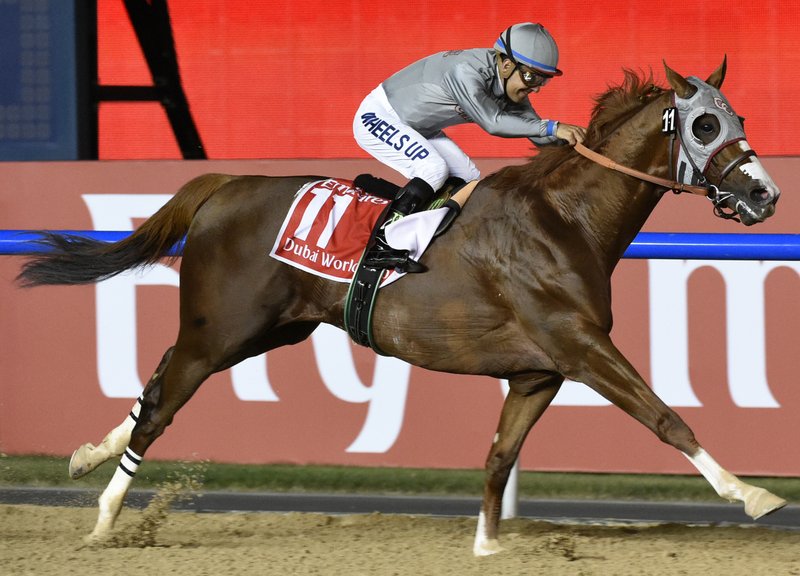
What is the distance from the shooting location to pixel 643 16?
7223mm

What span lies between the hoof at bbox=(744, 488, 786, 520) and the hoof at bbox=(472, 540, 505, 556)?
0.97 m

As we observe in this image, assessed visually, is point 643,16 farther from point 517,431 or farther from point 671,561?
point 671,561

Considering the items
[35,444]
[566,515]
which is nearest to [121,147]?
[35,444]

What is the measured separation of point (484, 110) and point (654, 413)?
127 centimetres

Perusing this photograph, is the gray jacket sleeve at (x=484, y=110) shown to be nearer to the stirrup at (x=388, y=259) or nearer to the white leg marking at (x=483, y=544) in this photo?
the stirrup at (x=388, y=259)

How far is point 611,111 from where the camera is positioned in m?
4.78

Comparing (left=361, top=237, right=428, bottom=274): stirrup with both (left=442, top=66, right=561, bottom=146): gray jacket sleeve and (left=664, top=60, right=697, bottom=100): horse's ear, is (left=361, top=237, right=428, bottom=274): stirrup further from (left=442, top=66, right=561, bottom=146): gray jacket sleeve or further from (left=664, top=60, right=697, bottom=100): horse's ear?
(left=664, top=60, right=697, bottom=100): horse's ear

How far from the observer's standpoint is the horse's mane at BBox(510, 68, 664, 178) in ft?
15.5

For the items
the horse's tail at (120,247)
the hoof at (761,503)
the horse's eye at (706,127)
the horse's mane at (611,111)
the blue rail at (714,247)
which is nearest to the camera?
the hoof at (761,503)

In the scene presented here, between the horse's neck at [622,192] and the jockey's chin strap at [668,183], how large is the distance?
0.09 ft

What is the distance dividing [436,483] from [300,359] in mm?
939

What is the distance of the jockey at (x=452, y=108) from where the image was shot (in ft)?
15.6

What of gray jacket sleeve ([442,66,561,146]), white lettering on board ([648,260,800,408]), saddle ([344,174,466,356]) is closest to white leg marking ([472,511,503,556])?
saddle ([344,174,466,356])

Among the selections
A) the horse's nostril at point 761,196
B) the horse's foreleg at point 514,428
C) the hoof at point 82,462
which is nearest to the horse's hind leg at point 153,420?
the hoof at point 82,462
